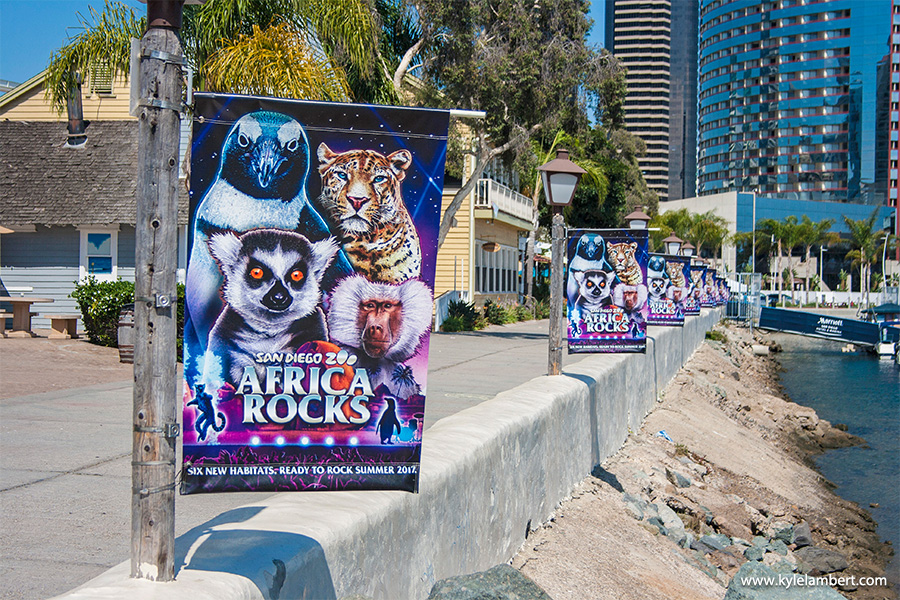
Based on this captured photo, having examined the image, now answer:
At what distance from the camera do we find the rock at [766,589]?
6.55 metres

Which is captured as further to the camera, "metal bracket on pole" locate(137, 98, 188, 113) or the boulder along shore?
the boulder along shore

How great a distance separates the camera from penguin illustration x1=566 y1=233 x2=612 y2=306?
1181 centimetres

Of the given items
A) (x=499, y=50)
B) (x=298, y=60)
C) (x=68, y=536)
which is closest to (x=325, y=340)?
(x=68, y=536)

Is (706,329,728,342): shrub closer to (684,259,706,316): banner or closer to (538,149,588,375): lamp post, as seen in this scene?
(684,259,706,316): banner

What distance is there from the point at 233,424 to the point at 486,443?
8.53ft

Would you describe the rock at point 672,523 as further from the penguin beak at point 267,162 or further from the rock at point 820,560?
the penguin beak at point 267,162

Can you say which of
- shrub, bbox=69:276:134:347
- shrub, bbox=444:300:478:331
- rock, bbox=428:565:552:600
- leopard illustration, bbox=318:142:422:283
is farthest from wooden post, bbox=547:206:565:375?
shrub, bbox=444:300:478:331

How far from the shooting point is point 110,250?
21.6 m

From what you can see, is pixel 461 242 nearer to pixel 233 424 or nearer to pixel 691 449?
pixel 691 449

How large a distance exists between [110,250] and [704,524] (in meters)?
15.8

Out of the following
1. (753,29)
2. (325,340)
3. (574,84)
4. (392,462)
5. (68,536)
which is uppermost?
(753,29)

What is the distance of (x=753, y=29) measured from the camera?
16550cm

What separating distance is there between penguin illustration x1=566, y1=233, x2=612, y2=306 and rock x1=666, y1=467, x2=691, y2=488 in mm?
2628

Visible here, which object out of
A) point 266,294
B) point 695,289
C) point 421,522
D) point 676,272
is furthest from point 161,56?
point 695,289
